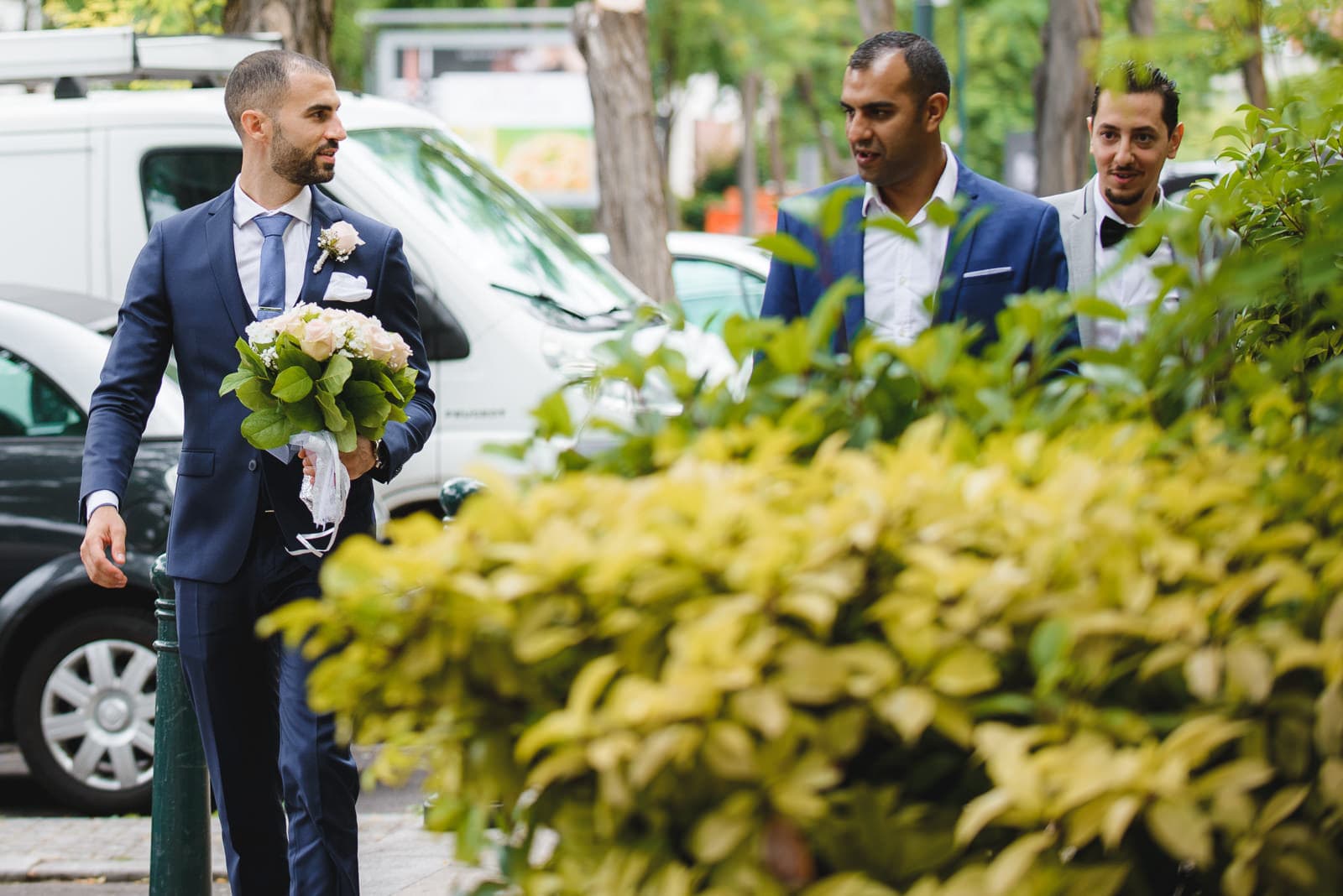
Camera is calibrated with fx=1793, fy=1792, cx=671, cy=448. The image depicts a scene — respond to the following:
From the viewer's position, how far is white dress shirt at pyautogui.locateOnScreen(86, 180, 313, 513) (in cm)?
423

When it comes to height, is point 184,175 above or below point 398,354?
above

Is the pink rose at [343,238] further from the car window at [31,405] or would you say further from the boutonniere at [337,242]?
the car window at [31,405]

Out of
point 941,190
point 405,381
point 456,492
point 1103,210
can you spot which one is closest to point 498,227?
point 456,492

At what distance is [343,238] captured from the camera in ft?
13.6

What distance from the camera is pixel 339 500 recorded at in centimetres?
397

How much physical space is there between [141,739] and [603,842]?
498cm

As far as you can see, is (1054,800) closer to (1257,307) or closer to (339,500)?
(1257,307)

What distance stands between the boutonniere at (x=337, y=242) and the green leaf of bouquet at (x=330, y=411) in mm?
430

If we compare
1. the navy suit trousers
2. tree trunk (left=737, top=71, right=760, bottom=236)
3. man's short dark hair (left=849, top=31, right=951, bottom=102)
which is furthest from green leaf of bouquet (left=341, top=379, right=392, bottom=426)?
tree trunk (left=737, top=71, right=760, bottom=236)

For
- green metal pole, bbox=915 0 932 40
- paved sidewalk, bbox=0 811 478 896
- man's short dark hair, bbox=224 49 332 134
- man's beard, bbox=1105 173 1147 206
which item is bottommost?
paved sidewalk, bbox=0 811 478 896

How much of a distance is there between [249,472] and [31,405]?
3.02 metres

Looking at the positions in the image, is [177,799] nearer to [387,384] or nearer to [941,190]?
[387,384]

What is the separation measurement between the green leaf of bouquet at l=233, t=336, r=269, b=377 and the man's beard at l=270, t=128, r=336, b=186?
0.54 m

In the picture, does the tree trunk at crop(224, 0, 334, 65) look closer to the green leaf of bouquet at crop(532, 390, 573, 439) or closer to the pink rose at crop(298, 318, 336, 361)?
the pink rose at crop(298, 318, 336, 361)
